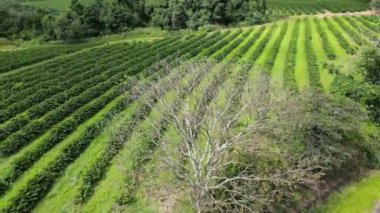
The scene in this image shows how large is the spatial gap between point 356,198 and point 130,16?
63725mm

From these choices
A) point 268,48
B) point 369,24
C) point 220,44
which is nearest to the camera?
point 268,48

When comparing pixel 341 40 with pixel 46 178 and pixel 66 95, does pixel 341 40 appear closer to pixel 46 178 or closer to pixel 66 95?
pixel 66 95

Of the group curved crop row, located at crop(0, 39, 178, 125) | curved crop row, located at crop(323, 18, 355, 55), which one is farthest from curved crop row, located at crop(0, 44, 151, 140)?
curved crop row, located at crop(323, 18, 355, 55)

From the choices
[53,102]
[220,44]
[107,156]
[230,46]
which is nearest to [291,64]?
[230,46]

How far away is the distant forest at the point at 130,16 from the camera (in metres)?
79.7

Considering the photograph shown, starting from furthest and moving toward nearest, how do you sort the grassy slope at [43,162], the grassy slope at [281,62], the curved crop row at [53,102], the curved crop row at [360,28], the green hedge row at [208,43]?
1. the curved crop row at [360,28]
2. the green hedge row at [208,43]
3. the grassy slope at [281,62]
4. the curved crop row at [53,102]
5. the grassy slope at [43,162]

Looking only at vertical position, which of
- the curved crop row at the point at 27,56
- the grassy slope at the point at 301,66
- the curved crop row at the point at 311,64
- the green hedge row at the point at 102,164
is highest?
the curved crop row at the point at 311,64

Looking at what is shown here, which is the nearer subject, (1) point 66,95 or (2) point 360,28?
(1) point 66,95

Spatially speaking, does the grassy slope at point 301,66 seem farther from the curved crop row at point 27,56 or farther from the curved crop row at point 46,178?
the curved crop row at point 27,56

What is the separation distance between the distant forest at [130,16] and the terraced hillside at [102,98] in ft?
52.1

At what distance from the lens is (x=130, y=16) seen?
84750 millimetres

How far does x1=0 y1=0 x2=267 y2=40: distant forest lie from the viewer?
79688mm

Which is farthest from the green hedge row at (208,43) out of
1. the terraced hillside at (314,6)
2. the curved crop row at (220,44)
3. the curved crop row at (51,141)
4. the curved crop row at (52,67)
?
the terraced hillside at (314,6)

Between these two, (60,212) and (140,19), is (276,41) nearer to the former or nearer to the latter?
(140,19)
